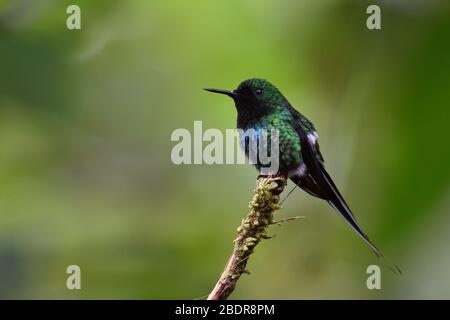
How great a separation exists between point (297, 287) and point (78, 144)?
2.00m

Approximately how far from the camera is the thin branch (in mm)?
2092

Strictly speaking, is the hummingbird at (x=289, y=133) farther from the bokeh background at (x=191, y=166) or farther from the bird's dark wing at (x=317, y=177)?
the bokeh background at (x=191, y=166)

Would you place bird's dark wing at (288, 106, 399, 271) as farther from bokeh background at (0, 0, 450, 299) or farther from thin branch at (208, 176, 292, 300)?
thin branch at (208, 176, 292, 300)

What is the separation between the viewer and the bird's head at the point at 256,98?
3846mm

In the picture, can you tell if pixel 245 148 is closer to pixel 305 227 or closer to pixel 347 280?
pixel 305 227

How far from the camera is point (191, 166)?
14.9ft

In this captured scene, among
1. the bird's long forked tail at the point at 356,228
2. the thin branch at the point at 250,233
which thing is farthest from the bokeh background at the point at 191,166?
the thin branch at the point at 250,233

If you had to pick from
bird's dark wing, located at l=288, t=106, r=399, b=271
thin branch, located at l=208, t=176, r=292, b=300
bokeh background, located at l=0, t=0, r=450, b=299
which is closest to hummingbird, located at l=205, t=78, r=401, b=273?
bird's dark wing, located at l=288, t=106, r=399, b=271

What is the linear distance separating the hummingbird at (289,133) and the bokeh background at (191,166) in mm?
268

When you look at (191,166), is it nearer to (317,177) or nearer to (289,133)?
(289,133)

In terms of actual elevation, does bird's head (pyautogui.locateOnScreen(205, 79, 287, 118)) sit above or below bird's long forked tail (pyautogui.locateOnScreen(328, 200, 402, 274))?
above

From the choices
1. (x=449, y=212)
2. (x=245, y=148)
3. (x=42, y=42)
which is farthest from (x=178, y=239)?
(x=449, y=212)

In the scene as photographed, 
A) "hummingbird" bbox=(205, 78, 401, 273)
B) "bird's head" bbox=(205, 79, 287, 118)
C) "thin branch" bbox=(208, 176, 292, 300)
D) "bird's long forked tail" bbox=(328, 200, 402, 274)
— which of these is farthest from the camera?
"bird's head" bbox=(205, 79, 287, 118)

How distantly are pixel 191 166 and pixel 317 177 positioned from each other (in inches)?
52.8
